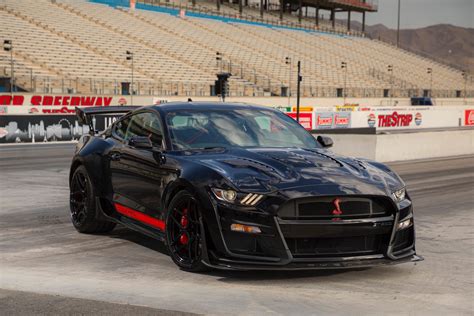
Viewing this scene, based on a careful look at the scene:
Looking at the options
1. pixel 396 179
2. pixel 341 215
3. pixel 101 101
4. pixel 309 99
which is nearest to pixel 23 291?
pixel 341 215

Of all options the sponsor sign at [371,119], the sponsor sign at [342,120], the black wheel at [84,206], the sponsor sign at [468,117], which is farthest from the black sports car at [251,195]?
the sponsor sign at [468,117]

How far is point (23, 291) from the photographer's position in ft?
19.3

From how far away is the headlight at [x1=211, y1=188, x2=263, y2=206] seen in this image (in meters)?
5.94

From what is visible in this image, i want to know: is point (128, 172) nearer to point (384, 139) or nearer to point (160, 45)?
point (384, 139)

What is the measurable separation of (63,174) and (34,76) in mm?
25256

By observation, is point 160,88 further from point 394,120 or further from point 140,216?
point 140,216

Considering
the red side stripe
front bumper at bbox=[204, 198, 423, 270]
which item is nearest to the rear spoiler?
the red side stripe

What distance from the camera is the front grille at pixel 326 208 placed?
5.91 m

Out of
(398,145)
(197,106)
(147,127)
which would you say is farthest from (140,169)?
(398,145)

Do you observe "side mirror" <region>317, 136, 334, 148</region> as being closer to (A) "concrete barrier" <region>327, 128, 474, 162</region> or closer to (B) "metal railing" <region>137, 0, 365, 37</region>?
(A) "concrete barrier" <region>327, 128, 474, 162</region>

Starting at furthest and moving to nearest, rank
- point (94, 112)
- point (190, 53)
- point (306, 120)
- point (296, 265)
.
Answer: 1. point (190, 53)
2. point (306, 120)
3. point (94, 112)
4. point (296, 265)

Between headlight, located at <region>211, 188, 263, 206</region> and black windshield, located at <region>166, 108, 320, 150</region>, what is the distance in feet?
3.73

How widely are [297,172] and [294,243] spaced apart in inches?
24.9

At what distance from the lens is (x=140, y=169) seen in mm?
7445
